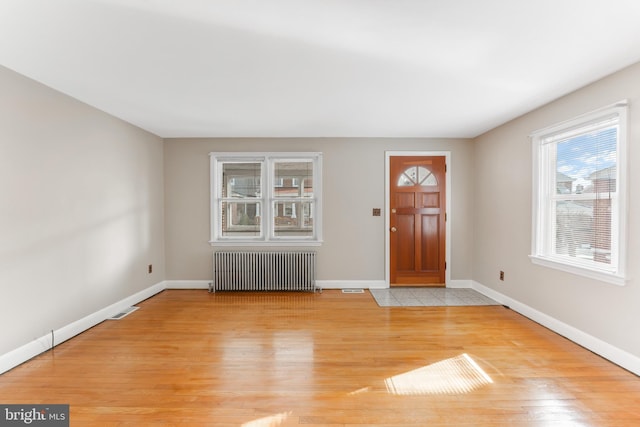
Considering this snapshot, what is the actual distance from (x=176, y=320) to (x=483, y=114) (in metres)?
4.41

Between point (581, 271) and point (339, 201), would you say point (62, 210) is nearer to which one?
point (339, 201)

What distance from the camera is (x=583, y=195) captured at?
10.2 feet

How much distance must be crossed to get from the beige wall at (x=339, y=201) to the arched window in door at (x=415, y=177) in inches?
12.2

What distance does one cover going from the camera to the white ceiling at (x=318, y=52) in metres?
1.81

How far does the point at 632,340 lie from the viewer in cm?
251

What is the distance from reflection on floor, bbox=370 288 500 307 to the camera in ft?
14.1

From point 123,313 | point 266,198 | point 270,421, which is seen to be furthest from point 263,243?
point 270,421

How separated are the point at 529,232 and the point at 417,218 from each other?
1.63 m

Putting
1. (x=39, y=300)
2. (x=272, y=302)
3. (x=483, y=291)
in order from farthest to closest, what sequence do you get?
(x=483, y=291), (x=272, y=302), (x=39, y=300)

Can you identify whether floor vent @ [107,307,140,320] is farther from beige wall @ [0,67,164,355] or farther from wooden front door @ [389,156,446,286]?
wooden front door @ [389,156,446,286]

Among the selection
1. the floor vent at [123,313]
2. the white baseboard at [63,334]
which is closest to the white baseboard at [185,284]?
the white baseboard at [63,334]

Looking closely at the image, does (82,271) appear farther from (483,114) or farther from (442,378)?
(483,114)

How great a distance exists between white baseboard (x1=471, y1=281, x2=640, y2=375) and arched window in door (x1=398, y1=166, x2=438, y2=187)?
1941 millimetres

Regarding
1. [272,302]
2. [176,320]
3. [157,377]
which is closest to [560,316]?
[272,302]
